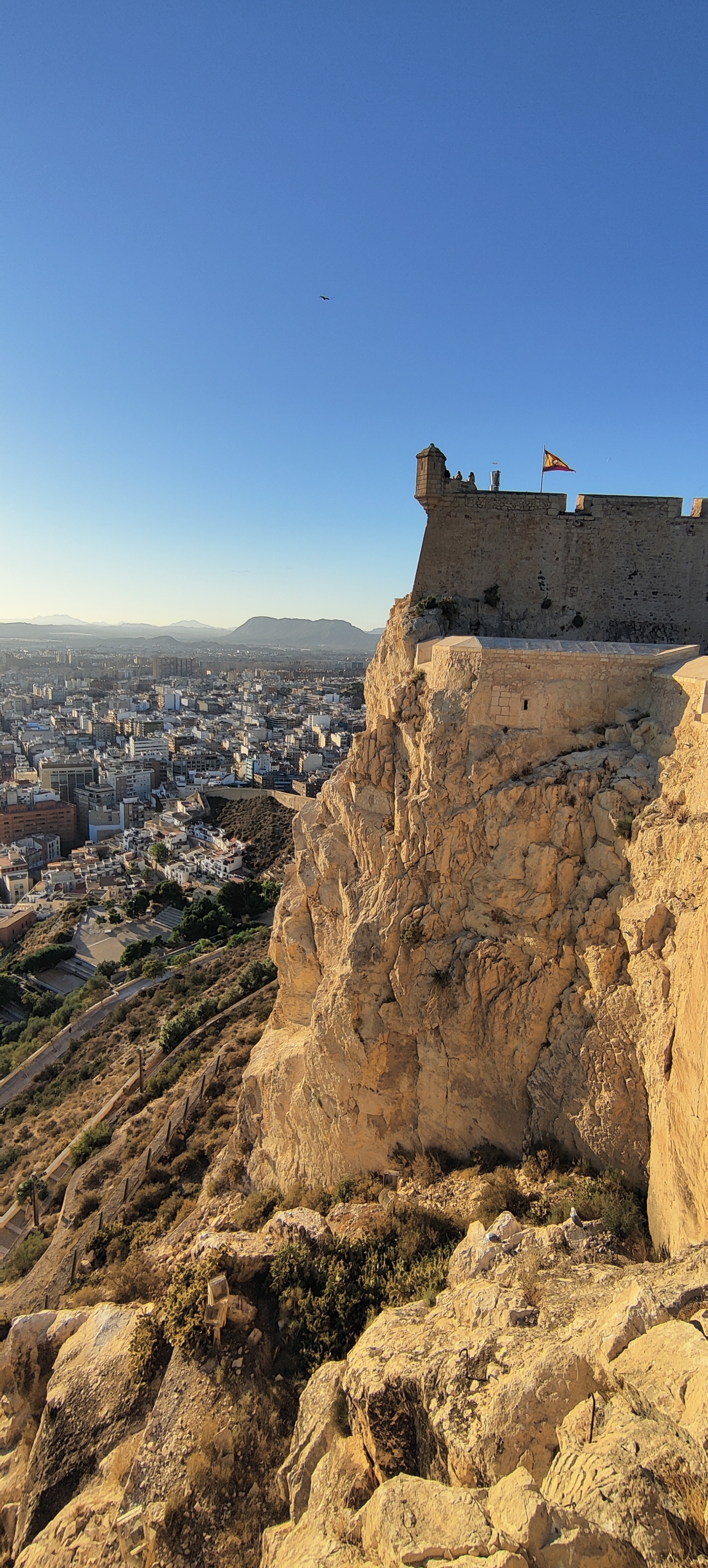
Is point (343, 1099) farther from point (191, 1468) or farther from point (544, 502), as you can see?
point (544, 502)

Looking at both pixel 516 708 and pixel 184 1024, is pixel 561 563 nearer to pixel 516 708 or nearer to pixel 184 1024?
pixel 516 708

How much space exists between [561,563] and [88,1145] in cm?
1671

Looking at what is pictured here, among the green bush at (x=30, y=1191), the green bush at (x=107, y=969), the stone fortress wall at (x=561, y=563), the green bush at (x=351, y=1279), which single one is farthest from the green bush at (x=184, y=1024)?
the stone fortress wall at (x=561, y=563)

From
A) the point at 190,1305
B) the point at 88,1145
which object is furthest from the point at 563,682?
the point at 88,1145

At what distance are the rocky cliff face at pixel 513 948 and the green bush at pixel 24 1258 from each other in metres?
5.97

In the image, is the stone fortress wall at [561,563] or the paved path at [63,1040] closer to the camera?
the stone fortress wall at [561,563]

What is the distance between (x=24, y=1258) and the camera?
1439cm

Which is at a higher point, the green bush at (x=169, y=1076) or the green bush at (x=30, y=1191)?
the green bush at (x=169, y=1076)

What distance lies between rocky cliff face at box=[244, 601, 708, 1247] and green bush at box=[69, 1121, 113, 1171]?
23.4ft

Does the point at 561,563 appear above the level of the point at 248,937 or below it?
above

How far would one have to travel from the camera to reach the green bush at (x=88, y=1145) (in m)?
17.2

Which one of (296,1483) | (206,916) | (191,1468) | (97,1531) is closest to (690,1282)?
(296,1483)

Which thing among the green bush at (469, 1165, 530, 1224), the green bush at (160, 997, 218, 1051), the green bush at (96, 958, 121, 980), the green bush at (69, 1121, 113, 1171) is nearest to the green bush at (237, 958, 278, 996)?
the green bush at (160, 997, 218, 1051)

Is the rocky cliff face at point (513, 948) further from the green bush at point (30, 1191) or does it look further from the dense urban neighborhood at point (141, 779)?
the dense urban neighborhood at point (141, 779)
